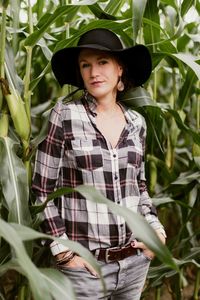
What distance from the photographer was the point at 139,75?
118 centimetres

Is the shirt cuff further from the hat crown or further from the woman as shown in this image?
the hat crown

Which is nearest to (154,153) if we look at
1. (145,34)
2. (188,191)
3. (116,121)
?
(188,191)

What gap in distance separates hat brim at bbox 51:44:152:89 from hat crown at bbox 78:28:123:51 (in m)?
0.02

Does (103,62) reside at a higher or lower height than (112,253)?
higher

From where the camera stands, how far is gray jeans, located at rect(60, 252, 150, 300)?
1.05 meters

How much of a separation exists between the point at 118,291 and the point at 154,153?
1.81ft

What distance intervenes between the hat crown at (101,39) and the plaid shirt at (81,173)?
0.13m

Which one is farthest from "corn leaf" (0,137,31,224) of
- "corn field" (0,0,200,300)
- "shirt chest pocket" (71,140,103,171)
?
"shirt chest pocket" (71,140,103,171)

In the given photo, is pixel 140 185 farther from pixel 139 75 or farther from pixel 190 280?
pixel 190 280

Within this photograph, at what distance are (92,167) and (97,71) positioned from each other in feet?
0.63

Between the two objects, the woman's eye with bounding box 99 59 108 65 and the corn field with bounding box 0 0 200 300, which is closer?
the corn field with bounding box 0 0 200 300

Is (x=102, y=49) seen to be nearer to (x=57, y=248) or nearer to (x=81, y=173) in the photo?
(x=81, y=173)

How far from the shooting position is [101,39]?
106 centimetres

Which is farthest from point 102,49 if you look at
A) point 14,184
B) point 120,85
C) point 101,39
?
point 14,184
